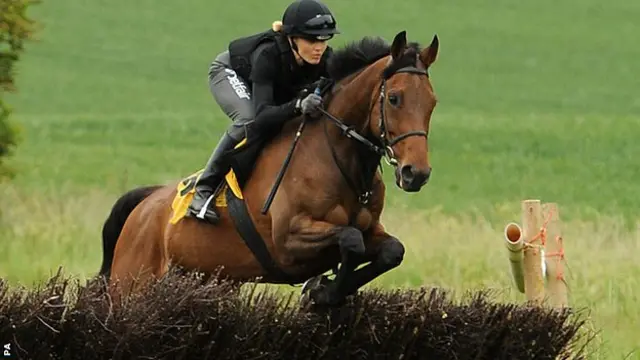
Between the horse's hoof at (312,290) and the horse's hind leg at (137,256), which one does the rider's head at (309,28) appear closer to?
the horse's hoof at (312,290)

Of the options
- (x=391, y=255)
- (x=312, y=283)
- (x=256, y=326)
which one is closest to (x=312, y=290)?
(x=312, y=283)

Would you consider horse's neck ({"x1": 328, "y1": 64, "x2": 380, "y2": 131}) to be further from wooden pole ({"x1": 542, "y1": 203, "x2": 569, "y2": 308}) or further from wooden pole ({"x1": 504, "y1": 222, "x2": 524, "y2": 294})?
wooden pole ({"x1": 542, "y1": 203, "x2": 569, "y2": 308})

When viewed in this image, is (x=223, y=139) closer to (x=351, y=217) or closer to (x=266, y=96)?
(x=266, y=96)

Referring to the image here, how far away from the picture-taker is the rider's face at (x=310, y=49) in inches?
310

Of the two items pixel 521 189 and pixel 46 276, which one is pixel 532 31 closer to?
pixel 521 189

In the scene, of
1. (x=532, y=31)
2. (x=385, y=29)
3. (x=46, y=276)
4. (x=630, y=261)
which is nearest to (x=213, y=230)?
(x=46, y=276)

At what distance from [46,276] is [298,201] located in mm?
5571

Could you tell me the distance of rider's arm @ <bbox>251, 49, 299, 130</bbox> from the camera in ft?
26.0

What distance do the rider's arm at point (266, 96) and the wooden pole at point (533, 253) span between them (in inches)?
68.3

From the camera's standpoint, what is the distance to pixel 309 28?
25.5ft

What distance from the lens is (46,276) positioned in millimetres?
12617

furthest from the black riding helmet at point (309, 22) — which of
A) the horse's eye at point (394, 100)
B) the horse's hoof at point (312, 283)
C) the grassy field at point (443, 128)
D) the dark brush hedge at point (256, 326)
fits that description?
the grassy field at point (443, 128)

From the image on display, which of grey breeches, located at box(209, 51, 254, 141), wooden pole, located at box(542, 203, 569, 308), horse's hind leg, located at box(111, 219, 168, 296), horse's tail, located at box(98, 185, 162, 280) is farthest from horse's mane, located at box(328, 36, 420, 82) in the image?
horse's tail, located at box(98, 185, 162, 280)

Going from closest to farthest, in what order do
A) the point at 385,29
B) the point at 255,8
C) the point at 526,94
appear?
the point at 526,94, the point at 385,29, the point at 255,8
